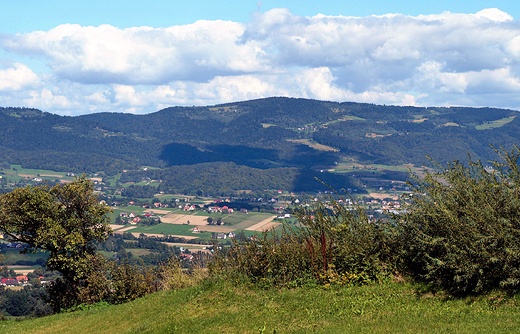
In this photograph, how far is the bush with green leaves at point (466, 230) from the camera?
7684mm

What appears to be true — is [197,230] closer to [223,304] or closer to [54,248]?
[54,248]

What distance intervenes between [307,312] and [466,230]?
11.2 feet

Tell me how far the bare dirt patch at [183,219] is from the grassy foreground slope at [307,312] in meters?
101

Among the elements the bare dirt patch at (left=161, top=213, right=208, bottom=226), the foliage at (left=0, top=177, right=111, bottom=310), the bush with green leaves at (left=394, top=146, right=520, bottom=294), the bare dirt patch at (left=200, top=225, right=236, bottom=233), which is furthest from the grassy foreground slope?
the bare dirt patch at (left=161, top=213, right=208, bottom=226)

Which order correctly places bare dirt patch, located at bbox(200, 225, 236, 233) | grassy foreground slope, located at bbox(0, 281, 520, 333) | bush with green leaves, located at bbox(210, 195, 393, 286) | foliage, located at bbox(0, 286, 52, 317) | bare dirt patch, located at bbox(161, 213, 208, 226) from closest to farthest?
grassy foreground slope, located at bbox(0, 281, 520, 333) < bush with green leaves, located at bbox(210, 195, 393, 286) < foliage, located at bbox(0, 286, 52, 317) < bare dirt patch, located at bbox(200, 225, 236, 233) < bare dirt patch, located at bbox(161, 213, 208, 226)

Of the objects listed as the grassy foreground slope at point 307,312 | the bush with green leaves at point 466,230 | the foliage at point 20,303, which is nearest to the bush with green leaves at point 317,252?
the grassy foreground slope at point 307,312

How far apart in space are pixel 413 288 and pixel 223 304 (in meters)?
3.98

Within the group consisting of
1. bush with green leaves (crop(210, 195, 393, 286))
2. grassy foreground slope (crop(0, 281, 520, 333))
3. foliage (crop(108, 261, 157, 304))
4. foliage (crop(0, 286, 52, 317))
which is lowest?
foliage (crop(0, 286, 52, 317))

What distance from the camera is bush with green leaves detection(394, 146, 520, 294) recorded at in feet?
25.2

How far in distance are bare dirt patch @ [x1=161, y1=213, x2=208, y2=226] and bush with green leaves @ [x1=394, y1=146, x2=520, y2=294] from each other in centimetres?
10224

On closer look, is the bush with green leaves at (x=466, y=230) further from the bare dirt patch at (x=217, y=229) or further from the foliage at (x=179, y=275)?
the bare dirt patch at (x=217, y=229)

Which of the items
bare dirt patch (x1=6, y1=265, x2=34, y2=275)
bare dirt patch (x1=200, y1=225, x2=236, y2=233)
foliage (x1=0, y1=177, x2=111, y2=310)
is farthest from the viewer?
bare dirt patch (x1=200, y1=225, x2=236, y2=233)

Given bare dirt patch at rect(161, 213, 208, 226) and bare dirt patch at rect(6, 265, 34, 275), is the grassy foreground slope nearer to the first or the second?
bare dirt patch at rect(6, 265, 34, 275)

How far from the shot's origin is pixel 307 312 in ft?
27.3
